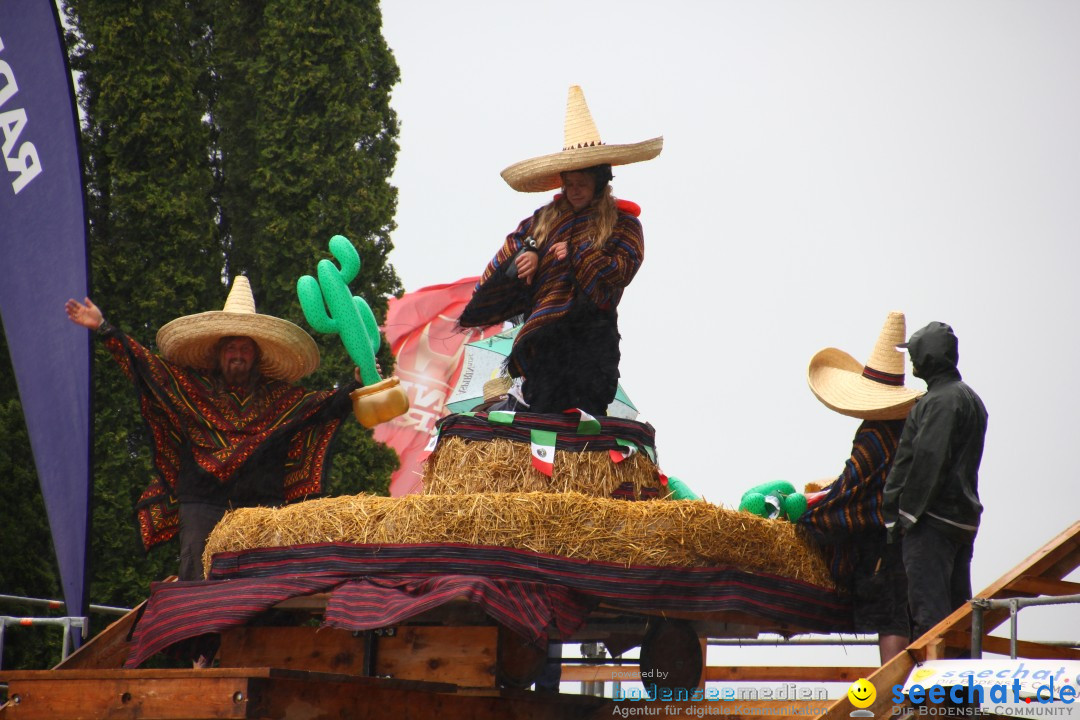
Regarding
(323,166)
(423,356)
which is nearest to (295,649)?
(323,166)

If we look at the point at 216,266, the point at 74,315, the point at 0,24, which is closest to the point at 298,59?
the point at 216,266

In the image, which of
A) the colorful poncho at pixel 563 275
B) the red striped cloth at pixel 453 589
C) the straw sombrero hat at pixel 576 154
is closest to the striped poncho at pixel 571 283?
the colorful poncho at pixel 563 275

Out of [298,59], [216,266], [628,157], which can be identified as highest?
[298,59]

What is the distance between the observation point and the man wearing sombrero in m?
6.37

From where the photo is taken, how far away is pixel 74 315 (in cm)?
646

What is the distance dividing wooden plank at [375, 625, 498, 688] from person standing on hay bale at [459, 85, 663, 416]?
1272 millimetres

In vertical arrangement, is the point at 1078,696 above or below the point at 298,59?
below

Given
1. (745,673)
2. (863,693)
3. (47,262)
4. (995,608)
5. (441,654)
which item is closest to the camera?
(995,608)

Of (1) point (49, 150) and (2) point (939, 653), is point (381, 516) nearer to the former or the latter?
(2) point (939, 653)

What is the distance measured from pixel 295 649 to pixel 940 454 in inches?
113

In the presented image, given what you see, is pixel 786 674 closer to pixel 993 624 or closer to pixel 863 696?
pixel 993 624

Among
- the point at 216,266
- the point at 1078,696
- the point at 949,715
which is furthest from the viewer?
the point at 216,266

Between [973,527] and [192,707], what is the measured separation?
301cm

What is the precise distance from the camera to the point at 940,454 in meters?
4.94
